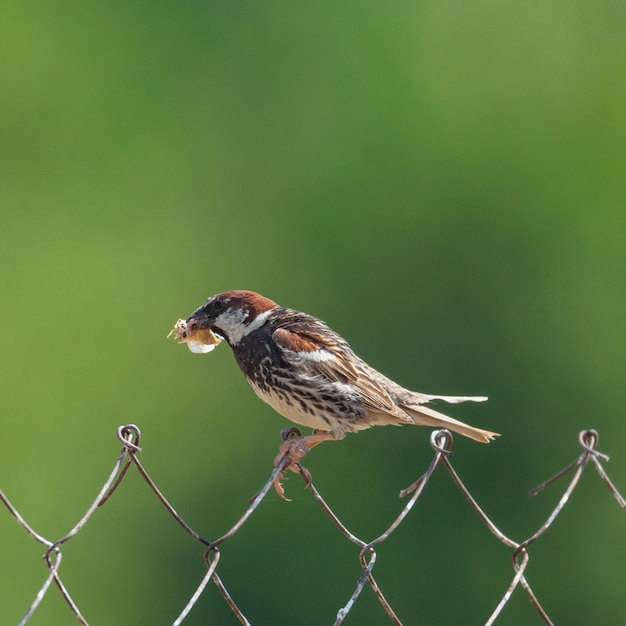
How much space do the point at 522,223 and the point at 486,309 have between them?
2104mm

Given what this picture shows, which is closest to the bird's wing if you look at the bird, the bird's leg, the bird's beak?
the bird

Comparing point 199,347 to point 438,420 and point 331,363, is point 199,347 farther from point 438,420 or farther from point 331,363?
point 438,420

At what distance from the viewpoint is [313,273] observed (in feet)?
48.3

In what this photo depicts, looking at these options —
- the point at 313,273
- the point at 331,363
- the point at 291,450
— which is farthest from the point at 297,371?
the point at 313,273

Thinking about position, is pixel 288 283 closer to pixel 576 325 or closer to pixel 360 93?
pixel 576 325

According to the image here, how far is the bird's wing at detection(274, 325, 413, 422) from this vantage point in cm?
369

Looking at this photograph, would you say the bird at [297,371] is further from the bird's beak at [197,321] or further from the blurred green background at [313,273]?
the blurred green background at [313,273]

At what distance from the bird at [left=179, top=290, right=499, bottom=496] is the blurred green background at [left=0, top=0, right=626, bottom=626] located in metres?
6.19

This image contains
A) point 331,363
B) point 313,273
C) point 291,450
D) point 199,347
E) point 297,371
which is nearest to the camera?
point 291,450

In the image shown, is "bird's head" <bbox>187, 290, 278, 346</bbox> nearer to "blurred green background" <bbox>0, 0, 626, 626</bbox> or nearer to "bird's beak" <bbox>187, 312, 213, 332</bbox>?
"bird's beak" <bbox>187, 312, 213, 332</bbox>

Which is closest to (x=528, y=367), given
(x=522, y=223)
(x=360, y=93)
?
(x=522, y=223)

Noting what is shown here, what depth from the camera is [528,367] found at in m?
13.2

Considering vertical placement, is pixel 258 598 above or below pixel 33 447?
below

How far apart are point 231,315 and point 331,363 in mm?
347
